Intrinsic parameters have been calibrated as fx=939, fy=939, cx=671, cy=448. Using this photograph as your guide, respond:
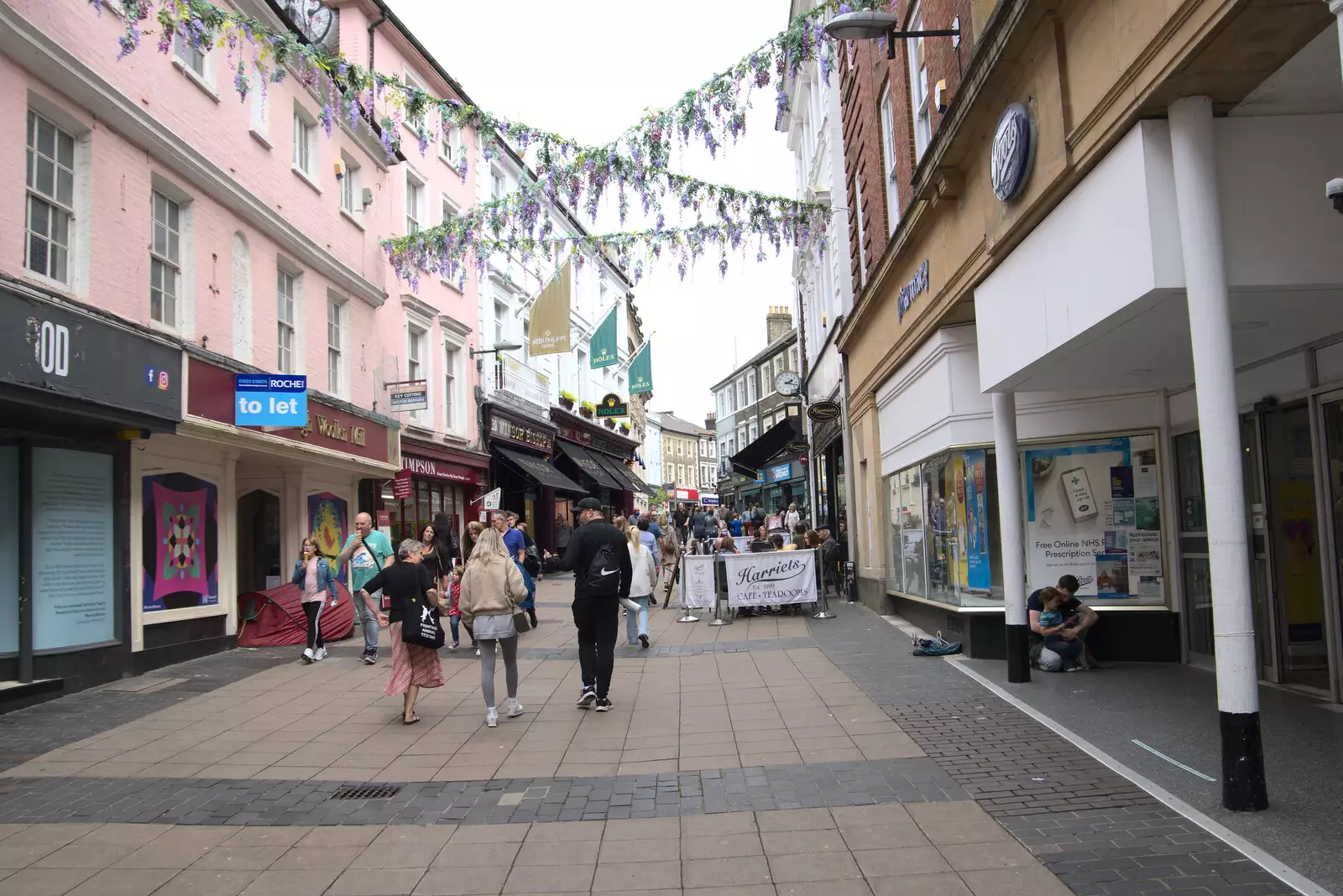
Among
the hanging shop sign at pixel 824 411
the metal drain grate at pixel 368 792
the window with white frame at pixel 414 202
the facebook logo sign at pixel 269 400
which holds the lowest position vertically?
the metal drain grate at pixel 368 792

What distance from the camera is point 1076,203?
6598mm

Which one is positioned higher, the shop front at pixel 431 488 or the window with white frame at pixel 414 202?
the window with white frame at pixel 414 202

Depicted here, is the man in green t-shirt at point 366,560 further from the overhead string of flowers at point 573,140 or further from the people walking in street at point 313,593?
the overhead string of flowers at point 573,140

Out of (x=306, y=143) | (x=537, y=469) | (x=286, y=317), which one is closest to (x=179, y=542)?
(x=286, y=317)

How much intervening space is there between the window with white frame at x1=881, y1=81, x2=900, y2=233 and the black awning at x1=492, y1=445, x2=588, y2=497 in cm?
1364

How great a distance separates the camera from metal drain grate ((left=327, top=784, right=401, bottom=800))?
5883 millimetres

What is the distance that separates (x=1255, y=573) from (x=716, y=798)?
561 centimetres

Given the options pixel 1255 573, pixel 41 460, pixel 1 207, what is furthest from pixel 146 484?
pixel 1255 573

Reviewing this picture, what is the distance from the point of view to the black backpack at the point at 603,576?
8.10m

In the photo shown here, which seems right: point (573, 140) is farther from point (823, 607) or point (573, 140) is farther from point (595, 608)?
point (823, 607)

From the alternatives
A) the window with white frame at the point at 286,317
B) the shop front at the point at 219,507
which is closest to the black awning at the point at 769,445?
the shop front at the point at 219,507

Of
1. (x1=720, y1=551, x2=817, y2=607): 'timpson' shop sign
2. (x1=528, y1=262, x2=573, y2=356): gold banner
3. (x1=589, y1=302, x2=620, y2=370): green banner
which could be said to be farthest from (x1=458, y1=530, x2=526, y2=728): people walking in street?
(x1=589, y1=302, x2=620, y2=370): green banner

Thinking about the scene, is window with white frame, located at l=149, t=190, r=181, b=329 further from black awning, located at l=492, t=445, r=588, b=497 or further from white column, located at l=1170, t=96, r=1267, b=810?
black awning, located at l=492, t=445, r=588, b=497

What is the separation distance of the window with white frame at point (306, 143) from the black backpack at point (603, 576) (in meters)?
10.1
